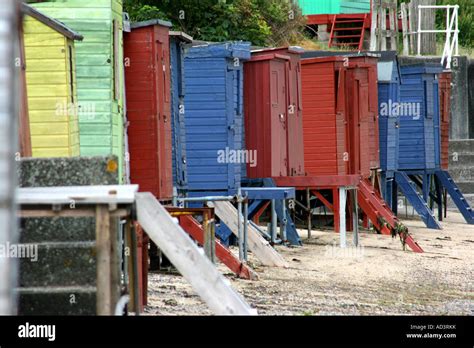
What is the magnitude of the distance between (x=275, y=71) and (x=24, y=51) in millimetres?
7651

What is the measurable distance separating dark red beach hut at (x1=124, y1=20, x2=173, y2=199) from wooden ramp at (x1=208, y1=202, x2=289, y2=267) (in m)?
1.35

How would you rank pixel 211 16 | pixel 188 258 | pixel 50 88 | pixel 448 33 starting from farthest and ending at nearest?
1. pixel 448 33
2. pixel 211 16
3. pixel 50 88
4. pixel 188 258

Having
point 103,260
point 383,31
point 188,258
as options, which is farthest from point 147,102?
point 383,31

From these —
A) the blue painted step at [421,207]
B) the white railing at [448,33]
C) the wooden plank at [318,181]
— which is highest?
the white railing at [448,33]

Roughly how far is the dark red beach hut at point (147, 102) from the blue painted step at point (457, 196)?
13.4m

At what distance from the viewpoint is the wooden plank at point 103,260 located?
24.2 ft

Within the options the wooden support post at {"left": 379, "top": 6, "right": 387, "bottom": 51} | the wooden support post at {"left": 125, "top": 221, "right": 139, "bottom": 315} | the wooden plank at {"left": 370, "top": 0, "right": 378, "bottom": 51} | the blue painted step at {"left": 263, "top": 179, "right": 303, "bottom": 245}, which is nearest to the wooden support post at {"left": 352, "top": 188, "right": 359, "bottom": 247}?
the blue painted step at {"left": 263, "top": 179, "right": 303, "bottom": 245}

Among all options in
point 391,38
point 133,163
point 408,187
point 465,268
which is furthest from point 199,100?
point 391,38

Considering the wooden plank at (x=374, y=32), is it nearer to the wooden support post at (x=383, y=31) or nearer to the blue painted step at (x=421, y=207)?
the wooden support post at (x=383, y=31)

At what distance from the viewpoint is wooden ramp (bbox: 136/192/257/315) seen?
7.59 meters

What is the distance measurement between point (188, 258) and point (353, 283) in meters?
8.38

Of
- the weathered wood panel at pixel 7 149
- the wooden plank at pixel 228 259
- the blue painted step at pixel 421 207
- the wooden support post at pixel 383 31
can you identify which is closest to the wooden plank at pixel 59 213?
the weathered wood panel at pixel 7 149

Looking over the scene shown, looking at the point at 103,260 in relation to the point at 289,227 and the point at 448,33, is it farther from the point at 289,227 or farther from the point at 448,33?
the point at 448,33

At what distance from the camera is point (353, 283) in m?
15.8
